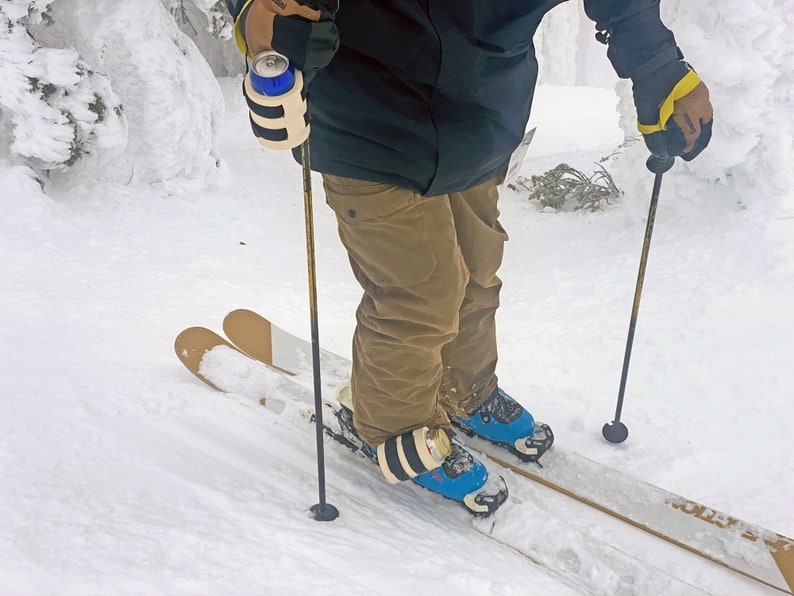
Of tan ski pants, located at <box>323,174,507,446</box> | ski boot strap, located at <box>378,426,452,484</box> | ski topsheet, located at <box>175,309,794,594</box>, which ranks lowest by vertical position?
ski topsheet, located at <box>175,309,794,594</box>

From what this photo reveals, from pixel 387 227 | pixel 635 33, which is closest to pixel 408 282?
pixel 387 227

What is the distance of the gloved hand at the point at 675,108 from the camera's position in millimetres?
1872

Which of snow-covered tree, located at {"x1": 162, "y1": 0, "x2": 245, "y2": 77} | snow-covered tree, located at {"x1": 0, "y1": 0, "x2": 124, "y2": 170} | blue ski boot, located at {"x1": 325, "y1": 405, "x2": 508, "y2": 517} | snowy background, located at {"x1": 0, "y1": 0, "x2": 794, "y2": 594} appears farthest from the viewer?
snow-covered tree, located at {"x1": 162, "y1": 0, "x2": 245, "y2": 77}

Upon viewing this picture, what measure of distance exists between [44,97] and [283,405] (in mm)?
3003

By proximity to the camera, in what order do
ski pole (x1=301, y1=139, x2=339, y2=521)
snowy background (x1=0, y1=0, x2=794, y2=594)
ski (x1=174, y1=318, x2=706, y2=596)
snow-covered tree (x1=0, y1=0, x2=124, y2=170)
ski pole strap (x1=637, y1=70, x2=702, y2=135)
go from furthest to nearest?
snow-covered tree (x1=0, y1=0, x2=124, y2=170) < ski pole strap (x1=637, y1=70, x2=702, y2=135) < ski (x1=174, y1=318, x2=706, y2=596) < ski pole (x1=301, y1=139, x2=339, y2=521) < snowy background (x1=0, y1=0, x2=794, y2=594)

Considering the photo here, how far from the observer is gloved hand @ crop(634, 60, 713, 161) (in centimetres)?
187

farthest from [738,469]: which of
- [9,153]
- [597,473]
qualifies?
[9,153]

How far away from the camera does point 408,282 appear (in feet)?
5.25

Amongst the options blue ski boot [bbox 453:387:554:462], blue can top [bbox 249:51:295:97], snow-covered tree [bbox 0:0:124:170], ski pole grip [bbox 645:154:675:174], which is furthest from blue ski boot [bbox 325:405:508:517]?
snow-covered tree [bbox 0:0:124:170]

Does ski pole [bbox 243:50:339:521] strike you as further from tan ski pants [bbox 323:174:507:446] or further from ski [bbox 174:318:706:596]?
ski [bbox 174:318:706:596]

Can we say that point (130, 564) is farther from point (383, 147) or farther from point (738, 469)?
point (738, 469)

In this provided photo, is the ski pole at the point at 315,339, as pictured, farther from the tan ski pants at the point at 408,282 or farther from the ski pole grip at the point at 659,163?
the ski pole grip at the point at 659,163

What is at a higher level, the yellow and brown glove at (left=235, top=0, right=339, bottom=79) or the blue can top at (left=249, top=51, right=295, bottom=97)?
the yellow and brown glove at (left=235, top=0, right=339, bottom=79)

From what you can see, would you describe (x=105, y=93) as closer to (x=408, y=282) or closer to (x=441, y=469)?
(x=408, y=282)
